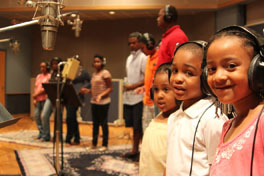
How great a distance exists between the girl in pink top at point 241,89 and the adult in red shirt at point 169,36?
168 centimetres

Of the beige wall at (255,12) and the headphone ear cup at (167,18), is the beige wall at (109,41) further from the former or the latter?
the headphone ear cup at (167,18)

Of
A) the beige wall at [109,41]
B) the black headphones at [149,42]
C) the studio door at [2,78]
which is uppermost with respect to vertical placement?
the beige wall at [109,41]

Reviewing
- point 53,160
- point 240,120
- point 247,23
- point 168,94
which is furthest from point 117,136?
point 240,120

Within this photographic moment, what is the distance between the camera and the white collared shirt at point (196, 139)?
1118 millimetres

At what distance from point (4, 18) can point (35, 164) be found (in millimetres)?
2600

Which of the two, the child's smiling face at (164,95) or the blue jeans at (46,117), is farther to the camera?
the blue jeans at (46,117)

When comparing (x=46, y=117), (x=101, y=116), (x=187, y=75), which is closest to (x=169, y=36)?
(x=187, y=75)

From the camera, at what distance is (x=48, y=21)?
1.24 metres

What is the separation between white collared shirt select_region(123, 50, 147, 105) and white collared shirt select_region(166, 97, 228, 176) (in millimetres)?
2339

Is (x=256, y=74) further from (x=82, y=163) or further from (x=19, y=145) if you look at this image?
(x=82, y=163)

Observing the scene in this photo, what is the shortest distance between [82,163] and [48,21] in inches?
106

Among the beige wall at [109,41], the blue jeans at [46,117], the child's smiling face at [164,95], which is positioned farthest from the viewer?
the beige wall at [109,41]

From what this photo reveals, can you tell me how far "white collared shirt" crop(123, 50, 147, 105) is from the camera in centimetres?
364

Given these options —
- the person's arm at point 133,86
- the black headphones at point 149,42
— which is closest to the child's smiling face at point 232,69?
the black headphones at point 149,42
